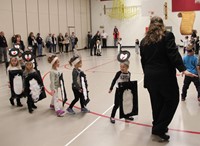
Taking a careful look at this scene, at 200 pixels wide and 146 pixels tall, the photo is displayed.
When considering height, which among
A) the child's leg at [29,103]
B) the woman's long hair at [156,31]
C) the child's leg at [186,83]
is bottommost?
the child's leg at [29,103]

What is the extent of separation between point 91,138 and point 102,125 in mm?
593

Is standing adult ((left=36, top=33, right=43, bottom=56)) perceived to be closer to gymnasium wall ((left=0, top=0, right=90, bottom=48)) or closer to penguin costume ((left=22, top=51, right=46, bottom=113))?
gymnasium wall ((left=0, top=0, right=90, bottom=48))

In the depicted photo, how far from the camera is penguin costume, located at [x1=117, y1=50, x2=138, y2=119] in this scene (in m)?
4.56

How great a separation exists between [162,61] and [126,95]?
1.22 m

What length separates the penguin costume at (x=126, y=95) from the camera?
179 inches

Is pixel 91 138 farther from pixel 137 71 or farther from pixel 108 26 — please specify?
pixel 108 26

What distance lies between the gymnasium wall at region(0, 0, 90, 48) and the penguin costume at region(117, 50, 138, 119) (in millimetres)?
13258

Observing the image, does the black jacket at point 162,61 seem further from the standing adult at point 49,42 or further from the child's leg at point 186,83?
the standing adult at point 49,42

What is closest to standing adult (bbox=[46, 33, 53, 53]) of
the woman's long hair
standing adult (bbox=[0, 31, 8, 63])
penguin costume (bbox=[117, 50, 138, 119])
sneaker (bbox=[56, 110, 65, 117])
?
standing adult (bbox=[0, 31, 8, 63])

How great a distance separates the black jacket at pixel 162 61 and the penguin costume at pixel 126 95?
81 centimetres

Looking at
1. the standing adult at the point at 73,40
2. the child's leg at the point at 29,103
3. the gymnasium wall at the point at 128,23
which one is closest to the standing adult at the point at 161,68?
the child's leg at the point at 29,103

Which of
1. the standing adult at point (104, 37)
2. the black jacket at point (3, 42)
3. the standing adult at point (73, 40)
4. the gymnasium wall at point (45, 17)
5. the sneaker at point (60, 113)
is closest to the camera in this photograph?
the sneaker at point (60, 113)

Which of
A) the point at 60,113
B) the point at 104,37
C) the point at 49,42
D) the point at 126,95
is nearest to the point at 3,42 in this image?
the point at 49,42

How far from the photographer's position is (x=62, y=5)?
2211cm
